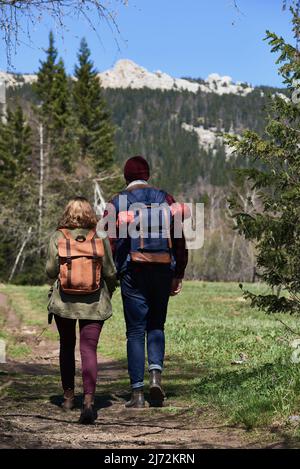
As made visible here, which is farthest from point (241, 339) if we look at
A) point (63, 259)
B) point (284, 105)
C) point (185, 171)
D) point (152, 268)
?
point (185, 171)

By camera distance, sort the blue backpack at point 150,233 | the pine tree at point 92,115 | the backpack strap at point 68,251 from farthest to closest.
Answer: the pine tree at point 92,115, the blue backpack at point 150,233, the backpack strap at point 68,251

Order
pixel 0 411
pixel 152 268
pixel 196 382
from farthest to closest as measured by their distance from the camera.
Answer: pixel 196 382, pixel 152 268, pixel 0 411

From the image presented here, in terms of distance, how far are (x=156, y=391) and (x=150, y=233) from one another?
1.44m

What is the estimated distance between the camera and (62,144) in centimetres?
5547

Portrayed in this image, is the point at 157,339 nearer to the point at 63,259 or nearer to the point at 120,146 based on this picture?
the point at 63,259

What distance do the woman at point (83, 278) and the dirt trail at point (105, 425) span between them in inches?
16.2

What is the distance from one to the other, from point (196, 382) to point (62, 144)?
164 feet

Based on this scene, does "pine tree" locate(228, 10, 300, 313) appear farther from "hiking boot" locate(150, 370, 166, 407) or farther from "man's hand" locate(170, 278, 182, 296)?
"hiking boot" locate(150, 370, 166, 407)

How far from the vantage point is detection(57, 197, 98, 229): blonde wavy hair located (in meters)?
5.54

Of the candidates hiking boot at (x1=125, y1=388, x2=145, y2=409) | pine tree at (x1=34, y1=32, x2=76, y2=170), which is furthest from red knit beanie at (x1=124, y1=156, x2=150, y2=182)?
pine tree at (x1=34, y1=32, x2=76, y2=170)

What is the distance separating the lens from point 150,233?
18.9 ft

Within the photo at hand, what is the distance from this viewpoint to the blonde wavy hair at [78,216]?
554 cm

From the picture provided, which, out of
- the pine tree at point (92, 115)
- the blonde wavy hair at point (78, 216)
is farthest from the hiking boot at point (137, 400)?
the pine tree at point (92, 115)

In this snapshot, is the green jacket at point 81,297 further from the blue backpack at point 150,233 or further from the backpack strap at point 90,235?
the blue backpack at point 150,233
